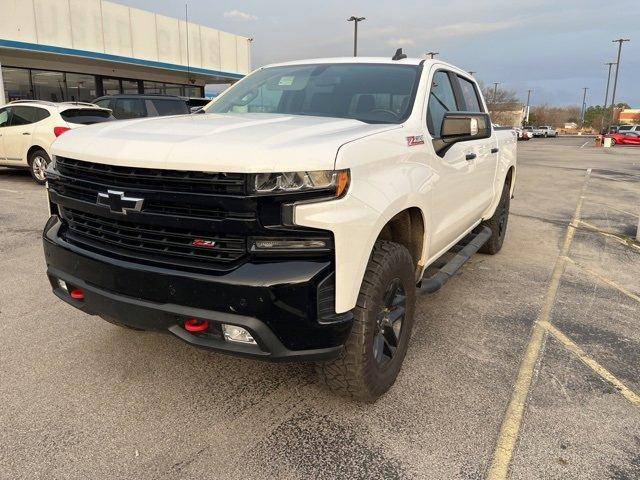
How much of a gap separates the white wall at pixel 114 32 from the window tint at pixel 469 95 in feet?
55.6

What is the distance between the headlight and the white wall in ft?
60.6

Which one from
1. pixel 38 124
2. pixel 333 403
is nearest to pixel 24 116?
pixel 38 124

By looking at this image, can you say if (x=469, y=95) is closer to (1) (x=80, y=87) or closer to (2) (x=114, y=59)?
(2) (x=114, y=59)

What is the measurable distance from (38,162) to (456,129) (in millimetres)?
9368

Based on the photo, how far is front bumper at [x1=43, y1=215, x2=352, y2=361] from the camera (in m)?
2.19

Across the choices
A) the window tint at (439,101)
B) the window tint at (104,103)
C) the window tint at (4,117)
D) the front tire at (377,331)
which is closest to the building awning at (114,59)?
the window tint at (104,103)

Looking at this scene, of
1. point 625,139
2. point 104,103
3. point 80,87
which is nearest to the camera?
point 104,103

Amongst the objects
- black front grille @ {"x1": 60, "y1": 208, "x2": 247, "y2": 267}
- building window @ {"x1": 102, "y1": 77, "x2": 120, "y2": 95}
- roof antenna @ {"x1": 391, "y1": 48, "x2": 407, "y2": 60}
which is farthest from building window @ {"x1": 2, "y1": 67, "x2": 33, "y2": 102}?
black front grille @ {"x1": 60, "y1": 208, "x2": 247, "y2": 267}

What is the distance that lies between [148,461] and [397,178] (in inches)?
72.4

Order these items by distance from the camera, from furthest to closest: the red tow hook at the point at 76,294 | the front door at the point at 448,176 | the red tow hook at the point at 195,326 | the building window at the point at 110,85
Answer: the building window at the point at 110,85, the front door at the point at 448,176, the red tow hook at the point at 76,294, the red tow hook at the point at 195,326

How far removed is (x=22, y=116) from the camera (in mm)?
10273

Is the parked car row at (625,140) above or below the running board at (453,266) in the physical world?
below

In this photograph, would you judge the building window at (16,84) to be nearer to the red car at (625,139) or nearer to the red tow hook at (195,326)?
the red tow hook at (195,326)

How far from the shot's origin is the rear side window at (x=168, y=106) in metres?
11.0
